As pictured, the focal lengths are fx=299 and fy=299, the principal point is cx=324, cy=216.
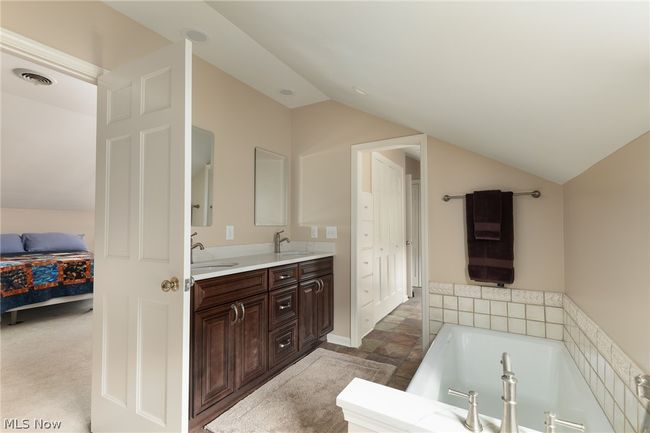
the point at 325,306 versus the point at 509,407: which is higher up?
the point at 509,407

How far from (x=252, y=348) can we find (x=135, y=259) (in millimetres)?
1020

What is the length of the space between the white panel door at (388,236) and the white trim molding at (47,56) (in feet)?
9.04

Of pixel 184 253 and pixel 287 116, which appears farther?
pixel 287 116

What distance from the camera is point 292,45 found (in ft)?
5.75

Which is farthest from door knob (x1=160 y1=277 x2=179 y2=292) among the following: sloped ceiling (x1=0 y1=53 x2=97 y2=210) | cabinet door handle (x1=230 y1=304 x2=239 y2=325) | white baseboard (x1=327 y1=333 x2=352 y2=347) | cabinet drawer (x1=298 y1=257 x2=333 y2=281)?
sloped ceiling (x1=0 y1=53 x2=97 y2=210)

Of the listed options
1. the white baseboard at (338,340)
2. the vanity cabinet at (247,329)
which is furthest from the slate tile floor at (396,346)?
the vanity cabinet at (247,329)

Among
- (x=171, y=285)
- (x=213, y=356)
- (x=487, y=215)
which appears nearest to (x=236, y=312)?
(x=213, y=356)

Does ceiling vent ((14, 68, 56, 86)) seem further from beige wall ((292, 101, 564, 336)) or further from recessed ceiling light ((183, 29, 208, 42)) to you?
beige wall ((292, 101, 564, 336))

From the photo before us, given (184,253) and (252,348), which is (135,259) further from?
(252,348)

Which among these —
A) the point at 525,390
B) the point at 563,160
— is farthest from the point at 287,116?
the point at 525,390

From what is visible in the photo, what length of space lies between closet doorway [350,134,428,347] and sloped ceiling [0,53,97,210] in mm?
2955

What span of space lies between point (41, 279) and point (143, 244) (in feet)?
11.4

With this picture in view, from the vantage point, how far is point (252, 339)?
214 centimetres

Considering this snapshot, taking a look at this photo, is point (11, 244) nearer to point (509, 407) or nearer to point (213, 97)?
point (213, 97)
